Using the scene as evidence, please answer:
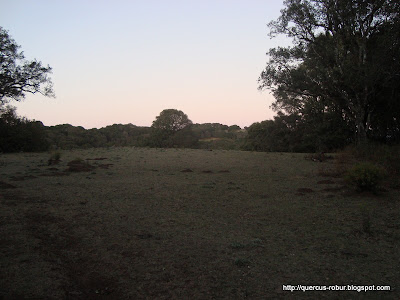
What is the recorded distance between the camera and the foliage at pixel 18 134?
25350 mm

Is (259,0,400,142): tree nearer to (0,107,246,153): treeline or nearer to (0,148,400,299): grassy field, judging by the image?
(0,148,400,299): grassy field

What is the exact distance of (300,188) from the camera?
29.3 feet

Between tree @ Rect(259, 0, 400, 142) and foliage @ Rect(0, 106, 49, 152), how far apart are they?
2086cm

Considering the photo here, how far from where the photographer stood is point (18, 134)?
2594 centimetres

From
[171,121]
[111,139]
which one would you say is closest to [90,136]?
[111,139]

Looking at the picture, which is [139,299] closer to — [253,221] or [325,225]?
[253,221]

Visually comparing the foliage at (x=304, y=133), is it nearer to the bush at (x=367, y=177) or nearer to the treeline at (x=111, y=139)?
the treeline at (x=111, y=139)

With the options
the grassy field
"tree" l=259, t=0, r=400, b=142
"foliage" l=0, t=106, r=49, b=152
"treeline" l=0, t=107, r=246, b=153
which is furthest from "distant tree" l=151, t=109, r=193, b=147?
the grassy field

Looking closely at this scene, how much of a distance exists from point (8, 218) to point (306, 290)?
18.5 ft

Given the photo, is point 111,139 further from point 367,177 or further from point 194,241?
point 194,241

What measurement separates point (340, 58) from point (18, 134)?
25.9m

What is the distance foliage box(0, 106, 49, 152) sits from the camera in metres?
25.4

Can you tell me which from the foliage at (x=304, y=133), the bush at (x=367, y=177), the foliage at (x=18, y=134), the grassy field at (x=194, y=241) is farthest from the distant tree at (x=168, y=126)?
the bush at (x=367, y=177)

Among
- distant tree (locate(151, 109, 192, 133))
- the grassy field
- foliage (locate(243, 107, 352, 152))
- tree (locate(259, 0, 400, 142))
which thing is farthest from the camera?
distant tree (locate(151, 109, 192, 133))
